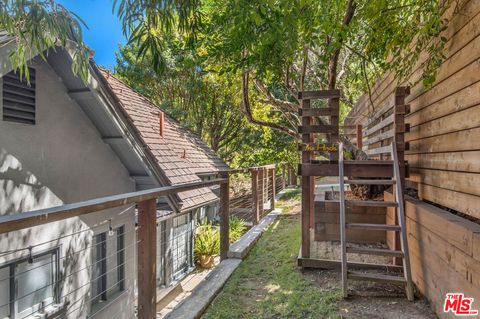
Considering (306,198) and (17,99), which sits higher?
(17,99)

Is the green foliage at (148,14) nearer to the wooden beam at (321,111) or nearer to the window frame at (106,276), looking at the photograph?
the wooden beam at (321,111)

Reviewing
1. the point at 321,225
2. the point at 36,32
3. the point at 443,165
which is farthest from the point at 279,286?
the point at 36,32

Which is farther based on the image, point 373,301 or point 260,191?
point 260,191

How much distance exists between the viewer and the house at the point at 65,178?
392 centimetres

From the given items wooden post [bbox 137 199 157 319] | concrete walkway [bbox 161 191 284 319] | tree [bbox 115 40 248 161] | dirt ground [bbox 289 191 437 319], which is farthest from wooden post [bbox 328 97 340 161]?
tree [bbox 115 40 248 161]

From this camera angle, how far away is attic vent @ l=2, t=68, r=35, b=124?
3.98 m

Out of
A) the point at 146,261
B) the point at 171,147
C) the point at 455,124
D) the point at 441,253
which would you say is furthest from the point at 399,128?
the point at 171,147

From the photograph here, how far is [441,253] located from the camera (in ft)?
8.84

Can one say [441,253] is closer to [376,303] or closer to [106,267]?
[376,303]

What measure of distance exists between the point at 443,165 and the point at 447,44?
1183 mm

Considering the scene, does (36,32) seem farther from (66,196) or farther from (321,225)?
(321,225)

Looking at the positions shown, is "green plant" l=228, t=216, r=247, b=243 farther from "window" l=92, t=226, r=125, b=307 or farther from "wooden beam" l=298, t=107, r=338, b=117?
"wooden beam" l=298, t=107, r=338, b=117

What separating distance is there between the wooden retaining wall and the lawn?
0.86m

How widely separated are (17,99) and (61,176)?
1.21m
